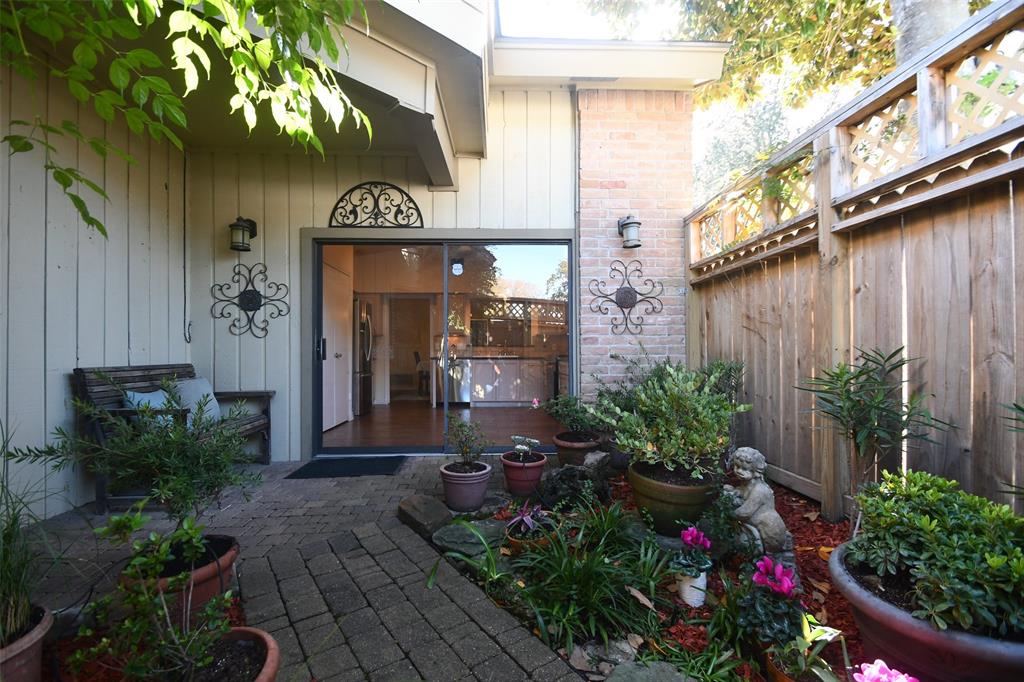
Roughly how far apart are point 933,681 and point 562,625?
1.05 m

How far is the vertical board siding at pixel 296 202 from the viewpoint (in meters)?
3.87

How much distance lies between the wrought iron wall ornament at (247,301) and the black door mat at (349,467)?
4.35 feet

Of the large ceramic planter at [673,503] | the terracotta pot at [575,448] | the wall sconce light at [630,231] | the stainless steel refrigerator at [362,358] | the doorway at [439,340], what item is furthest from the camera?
the stainless steel refrigerator at [362,358]

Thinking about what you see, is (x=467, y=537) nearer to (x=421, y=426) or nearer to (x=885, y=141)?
(x=885, y=141)

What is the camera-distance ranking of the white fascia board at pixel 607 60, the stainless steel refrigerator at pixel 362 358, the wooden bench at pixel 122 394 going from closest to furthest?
the wooden bench at pixel 122 394
the white fascia board at pixel 607 60
the stainless steel refrigerator at pixel 362 358

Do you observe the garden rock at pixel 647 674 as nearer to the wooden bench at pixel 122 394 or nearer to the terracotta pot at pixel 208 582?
the terracotta pot at pixel 208 582

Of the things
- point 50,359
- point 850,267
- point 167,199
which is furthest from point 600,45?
point 50,359

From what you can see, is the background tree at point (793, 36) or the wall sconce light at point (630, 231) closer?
the wall sconce light at point (630, 231)

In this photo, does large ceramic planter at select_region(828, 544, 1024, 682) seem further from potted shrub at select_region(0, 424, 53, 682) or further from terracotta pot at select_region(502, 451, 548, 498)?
potted shrub at select_region(0, 424, 53, 682)

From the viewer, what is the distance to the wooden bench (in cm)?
261

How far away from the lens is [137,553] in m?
1.32

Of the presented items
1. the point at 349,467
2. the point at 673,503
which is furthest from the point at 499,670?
the point at 349,467

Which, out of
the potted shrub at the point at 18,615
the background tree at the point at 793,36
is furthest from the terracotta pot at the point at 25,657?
the background tree at the point at 793,36

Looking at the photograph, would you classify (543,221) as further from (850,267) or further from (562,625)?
(562,625)
